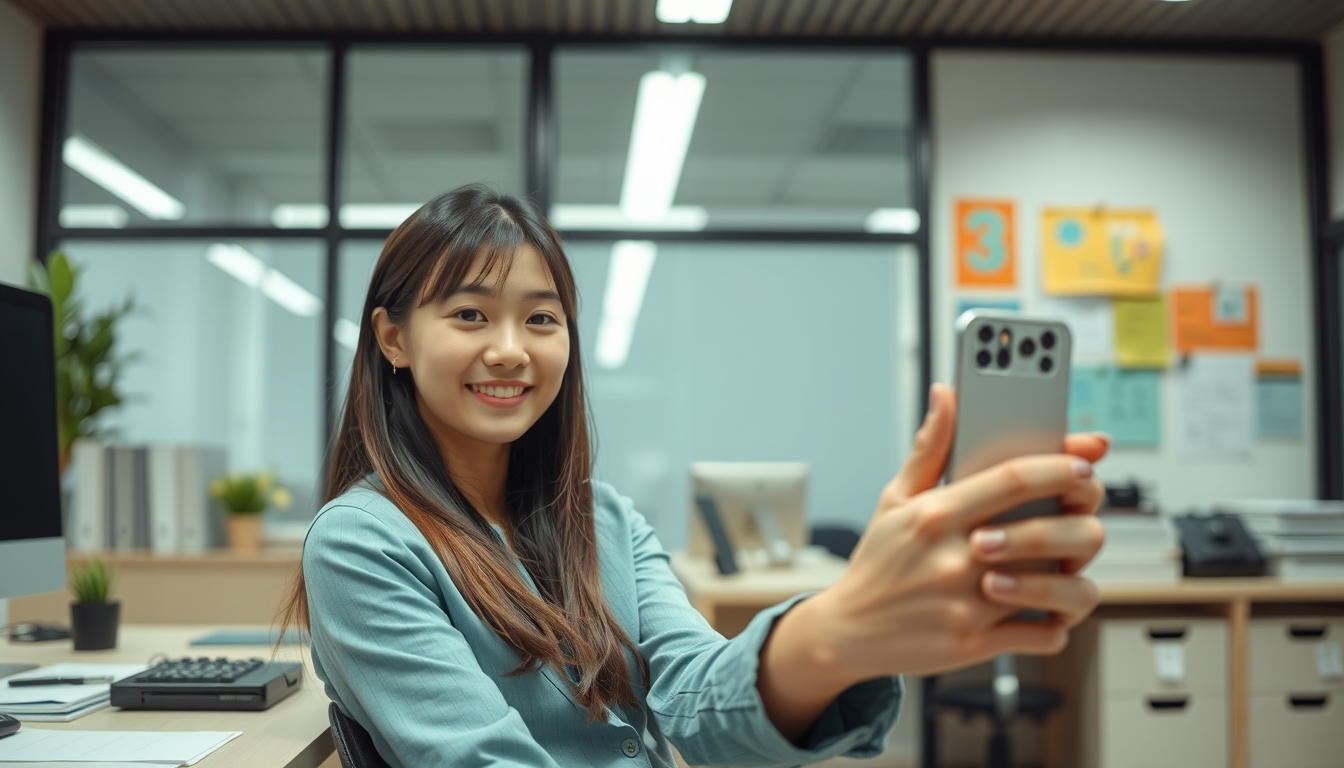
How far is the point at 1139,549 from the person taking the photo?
318 cm

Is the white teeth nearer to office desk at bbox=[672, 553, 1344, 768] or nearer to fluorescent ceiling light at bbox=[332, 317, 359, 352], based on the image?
office desk at bbox=[672, 553, 1344, 768]

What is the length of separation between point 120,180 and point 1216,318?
13.4 feet

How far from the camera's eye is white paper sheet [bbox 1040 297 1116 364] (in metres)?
3.79

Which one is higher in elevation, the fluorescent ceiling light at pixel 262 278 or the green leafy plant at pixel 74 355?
the fluorescent ceiling light at pixel 262 278

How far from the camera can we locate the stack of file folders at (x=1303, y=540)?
10.3 ft

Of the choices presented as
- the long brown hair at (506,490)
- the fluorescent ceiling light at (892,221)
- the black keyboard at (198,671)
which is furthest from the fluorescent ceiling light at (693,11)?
the black keyboard at (198,671)

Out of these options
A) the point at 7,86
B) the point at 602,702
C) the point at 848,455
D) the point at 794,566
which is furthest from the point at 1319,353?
the point at 7,86

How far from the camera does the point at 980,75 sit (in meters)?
3.90

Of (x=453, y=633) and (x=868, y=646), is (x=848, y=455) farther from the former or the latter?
(x=868, y=646)

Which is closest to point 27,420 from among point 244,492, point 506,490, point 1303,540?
point 506,490

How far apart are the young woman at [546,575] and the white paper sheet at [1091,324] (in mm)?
2837

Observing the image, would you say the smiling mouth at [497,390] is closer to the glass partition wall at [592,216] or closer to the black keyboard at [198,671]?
the black keyboard at [198,671]

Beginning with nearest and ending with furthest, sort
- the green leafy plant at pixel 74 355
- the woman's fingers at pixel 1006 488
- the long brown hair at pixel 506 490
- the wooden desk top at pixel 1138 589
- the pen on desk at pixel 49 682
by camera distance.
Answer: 1. the woman's fingers at pixel 1006 488
2. the long brown hair at pixel 506 490
3. the pen on desk at pixel 49 682
4. the wooden desk top at pixel 1138 589
5. the green leafy plant at pixel 74 355

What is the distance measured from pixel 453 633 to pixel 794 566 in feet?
8.08
